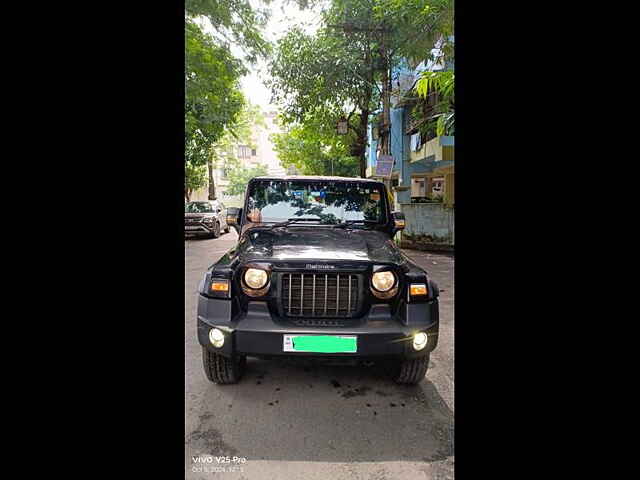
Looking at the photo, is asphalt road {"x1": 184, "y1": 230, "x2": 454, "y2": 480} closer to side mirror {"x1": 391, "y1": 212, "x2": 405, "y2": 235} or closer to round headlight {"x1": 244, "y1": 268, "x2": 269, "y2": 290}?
round headlight {"x1": 244, "y1": 268, "x2": 269, "y2": 290}

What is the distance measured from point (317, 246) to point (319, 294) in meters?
0.43

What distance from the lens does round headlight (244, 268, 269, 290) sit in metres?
2.67

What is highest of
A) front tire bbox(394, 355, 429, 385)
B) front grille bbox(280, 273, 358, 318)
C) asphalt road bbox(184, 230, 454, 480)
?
front grille bbox(280, 273, 358, 318)

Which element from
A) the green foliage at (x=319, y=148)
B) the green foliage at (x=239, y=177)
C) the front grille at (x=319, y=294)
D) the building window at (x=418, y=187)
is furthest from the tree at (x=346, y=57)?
the green foliage at (x=239, y=177)

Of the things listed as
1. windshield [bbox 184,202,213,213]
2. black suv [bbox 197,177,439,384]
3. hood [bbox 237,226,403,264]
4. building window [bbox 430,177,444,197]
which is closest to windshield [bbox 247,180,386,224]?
hood [bbox 237,226,403,264]

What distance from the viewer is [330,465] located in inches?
83.4

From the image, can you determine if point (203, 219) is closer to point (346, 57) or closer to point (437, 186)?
point (346, 57)

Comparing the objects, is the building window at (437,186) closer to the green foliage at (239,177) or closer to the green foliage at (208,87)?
the green foliage at (208,87)

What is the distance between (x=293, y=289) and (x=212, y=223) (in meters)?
12.6

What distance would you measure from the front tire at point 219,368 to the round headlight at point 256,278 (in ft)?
1.94

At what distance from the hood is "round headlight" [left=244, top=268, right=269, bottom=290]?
9 cm

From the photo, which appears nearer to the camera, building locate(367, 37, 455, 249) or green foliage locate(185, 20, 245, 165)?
green foliage locate(185, 20, 245, 165)

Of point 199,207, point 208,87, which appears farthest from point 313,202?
point 199,207
